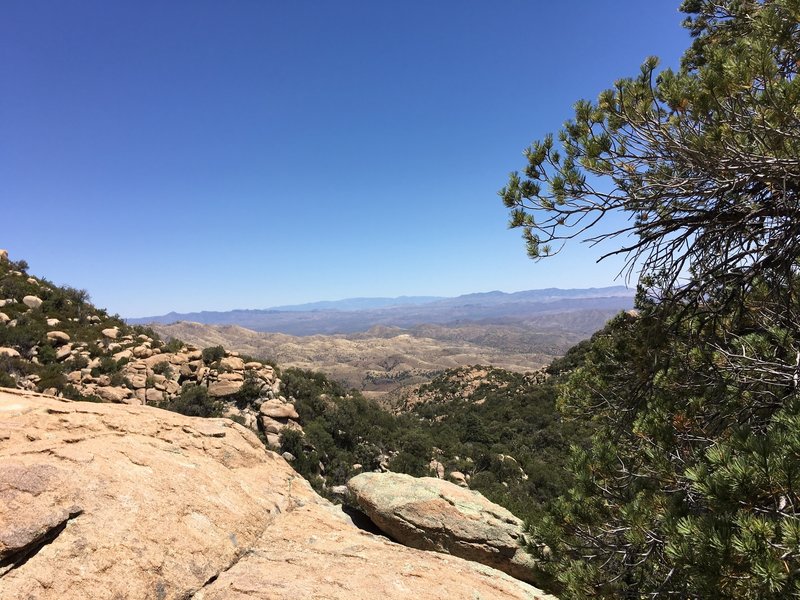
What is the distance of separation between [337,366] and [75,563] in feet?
514

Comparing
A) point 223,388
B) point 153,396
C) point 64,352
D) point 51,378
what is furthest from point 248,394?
point 64,352

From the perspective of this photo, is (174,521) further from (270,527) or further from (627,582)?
(627,582)

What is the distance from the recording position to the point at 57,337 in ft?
52.4

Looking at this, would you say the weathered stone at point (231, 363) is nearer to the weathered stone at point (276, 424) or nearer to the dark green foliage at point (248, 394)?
the dark green foliage at point (248, 394)

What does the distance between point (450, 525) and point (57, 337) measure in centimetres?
1746

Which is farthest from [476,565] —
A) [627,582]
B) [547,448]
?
[547,448]

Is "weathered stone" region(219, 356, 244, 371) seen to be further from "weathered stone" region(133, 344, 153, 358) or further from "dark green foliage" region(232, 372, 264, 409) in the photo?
"weathered stone" region(133, 344, 153, 358)

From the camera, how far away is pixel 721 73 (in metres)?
3.67

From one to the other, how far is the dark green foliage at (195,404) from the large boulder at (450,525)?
9.09 meters

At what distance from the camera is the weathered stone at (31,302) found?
1803 cm

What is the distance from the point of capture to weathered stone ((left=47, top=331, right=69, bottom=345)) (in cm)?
1575

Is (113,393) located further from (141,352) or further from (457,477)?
(457,477)

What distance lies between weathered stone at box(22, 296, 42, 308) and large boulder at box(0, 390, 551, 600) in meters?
15.8

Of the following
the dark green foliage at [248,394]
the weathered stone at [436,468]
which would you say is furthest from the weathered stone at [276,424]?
the weathered stone at [436,468]
